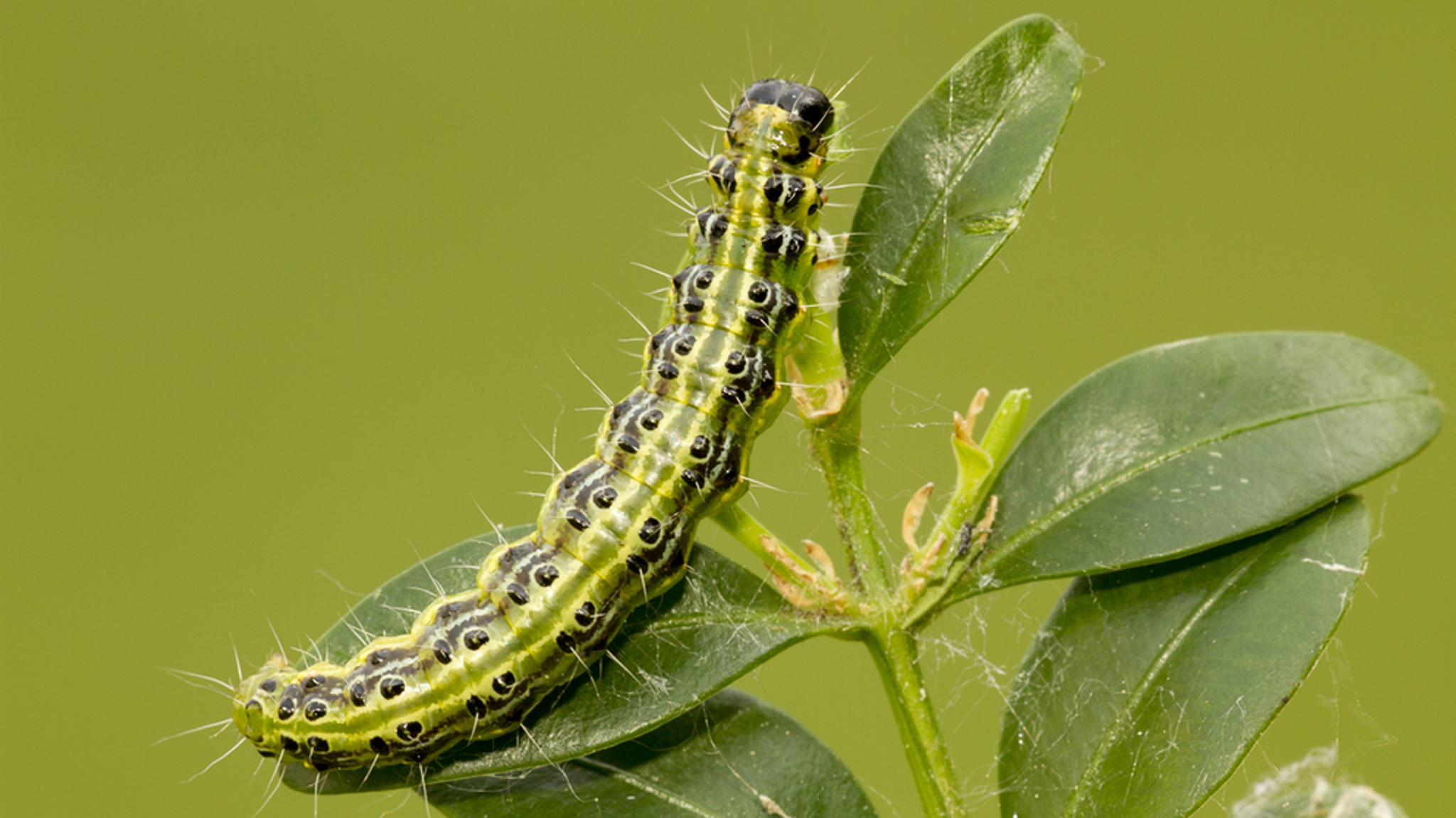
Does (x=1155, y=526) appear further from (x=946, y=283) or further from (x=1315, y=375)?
(x=946, y=283)

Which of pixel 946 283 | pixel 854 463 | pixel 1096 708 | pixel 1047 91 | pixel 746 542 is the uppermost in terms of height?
pixel 1047 91

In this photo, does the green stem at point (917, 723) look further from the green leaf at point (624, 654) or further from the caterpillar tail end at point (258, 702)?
the caterpillar tail end at point (258, 702)

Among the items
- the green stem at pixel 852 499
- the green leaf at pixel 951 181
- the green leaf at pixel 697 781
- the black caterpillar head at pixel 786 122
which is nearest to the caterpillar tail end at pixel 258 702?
the green leaf at pixel 697 781

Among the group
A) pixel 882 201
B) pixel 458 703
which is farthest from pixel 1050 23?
pixel 458 703

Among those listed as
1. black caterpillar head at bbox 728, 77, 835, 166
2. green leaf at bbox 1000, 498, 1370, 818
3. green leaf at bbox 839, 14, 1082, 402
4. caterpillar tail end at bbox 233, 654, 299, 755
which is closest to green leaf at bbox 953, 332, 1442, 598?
green leaf at bbox 1000, 498, 1370, 818

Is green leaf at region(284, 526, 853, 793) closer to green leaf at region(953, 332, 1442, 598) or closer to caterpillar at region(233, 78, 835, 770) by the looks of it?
caterpillar at region(233, 78, 835, 770)

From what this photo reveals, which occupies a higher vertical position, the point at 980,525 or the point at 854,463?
the point at 854,463

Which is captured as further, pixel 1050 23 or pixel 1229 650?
pixel 1050 23
